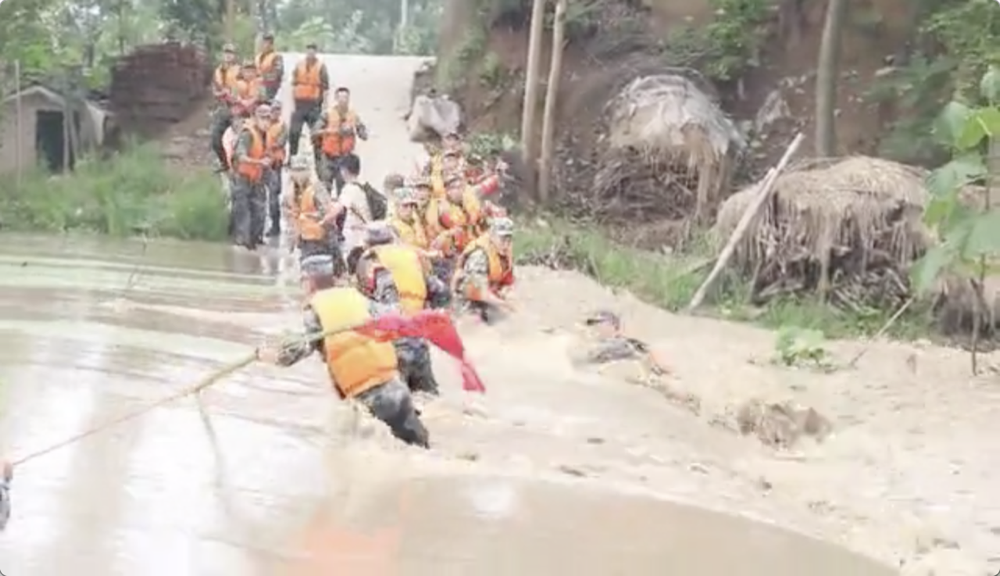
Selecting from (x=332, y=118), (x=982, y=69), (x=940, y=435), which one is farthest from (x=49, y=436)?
(x=982, y=69)

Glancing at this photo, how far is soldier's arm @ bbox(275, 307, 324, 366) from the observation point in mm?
7602

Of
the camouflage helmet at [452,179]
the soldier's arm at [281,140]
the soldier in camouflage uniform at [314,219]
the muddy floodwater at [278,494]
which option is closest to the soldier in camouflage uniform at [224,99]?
the soldier's arm at [281,140]

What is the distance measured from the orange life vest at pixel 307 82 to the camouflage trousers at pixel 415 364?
29.8ft

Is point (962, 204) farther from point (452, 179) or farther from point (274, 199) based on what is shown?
point (274, 199)

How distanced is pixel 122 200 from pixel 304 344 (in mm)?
11458

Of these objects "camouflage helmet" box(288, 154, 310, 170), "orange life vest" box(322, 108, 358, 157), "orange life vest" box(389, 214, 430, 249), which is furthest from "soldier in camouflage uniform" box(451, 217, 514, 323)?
"orange life vest" box(322, 108, 358, 157)

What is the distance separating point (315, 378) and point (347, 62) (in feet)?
64.4

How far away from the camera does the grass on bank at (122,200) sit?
17.5 m

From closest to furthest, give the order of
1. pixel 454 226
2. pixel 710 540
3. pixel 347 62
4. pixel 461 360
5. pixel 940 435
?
pixel 710 540
pixel 461 360
pixel 940 435
pixel 454 226
pixel 347 62

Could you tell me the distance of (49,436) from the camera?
8.17 metres

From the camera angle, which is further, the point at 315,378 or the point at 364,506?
the point at 315,378

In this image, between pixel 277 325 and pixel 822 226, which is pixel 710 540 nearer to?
pixel 277 325

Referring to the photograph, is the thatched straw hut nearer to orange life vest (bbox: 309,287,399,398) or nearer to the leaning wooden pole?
the leaning wooden pole

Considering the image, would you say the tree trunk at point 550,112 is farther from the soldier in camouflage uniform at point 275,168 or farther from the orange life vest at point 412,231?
the orange life vest at point 412,231
